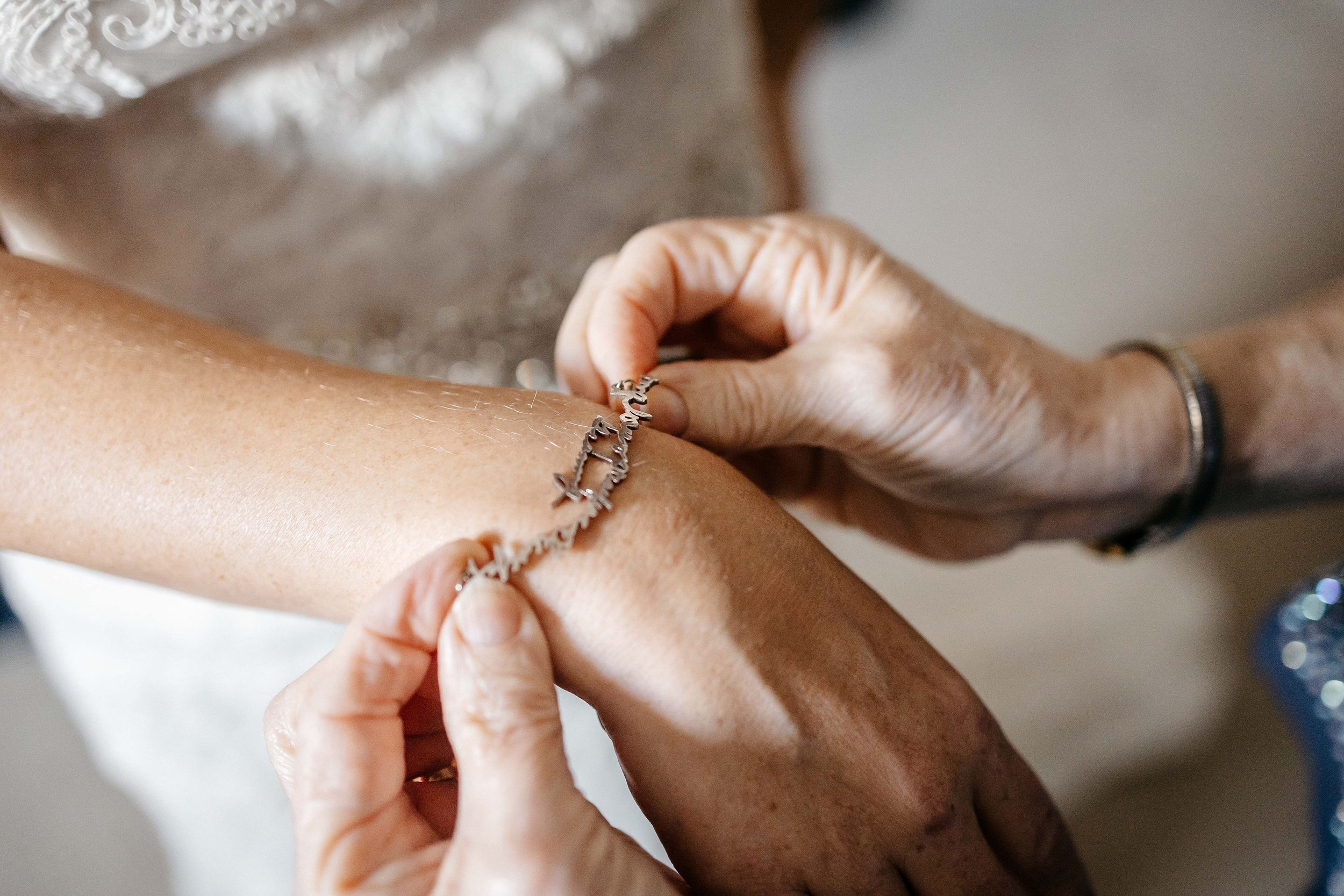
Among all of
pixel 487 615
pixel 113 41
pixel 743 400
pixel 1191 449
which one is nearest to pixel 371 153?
pixel 113 41

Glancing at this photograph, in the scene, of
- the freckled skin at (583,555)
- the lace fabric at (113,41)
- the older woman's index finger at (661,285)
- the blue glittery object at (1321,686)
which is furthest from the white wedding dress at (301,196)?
the blue glittery object at (1321,686)

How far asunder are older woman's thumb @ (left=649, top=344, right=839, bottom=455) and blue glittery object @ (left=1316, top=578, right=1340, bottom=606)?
1.79 ft

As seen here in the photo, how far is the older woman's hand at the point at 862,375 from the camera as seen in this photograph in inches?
28.3

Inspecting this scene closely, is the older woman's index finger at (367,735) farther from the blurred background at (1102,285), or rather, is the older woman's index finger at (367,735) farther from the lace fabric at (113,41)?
the blurred background at (1102,285)

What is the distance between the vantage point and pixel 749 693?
21.6 inches

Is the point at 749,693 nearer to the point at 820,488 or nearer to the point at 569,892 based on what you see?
the point at 569,892

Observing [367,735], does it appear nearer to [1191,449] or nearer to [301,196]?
[301,196]

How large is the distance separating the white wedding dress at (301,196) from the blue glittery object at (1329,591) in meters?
0.77

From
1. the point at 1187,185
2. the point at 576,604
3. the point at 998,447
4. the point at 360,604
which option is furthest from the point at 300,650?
the point at 1187,185

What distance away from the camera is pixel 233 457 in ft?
Answer: 1.98

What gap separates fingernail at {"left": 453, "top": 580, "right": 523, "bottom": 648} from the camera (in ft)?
1.63

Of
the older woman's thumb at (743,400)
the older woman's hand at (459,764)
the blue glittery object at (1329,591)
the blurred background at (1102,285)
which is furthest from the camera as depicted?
the blurred background at (1102,285)

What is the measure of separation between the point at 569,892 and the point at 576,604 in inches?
6.5

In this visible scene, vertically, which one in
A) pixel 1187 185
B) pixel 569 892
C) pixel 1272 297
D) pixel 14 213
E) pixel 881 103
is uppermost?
pixel 881 103
